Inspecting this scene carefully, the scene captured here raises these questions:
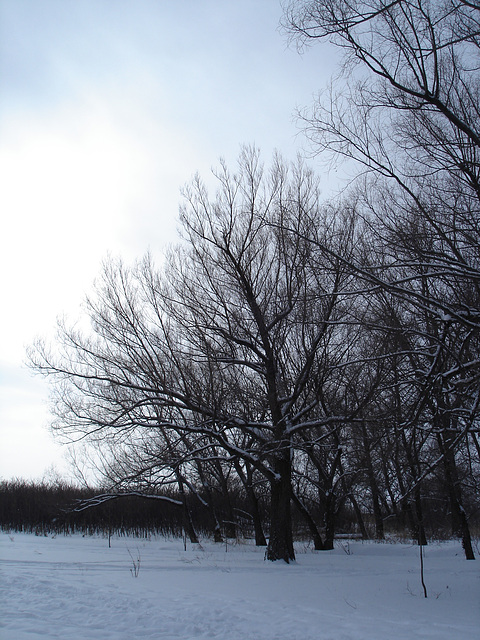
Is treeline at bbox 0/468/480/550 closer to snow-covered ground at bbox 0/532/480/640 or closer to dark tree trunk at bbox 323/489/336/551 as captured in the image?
dark tree trunk at bbox 323/489/336/551

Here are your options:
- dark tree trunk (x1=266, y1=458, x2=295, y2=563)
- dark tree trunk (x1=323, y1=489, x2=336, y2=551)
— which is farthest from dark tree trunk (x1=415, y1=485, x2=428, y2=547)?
dark tree trunk (x1=266, y1=458, x2=295, y2=563)

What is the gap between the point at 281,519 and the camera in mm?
12516

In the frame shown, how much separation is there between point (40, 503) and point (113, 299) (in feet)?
67.3

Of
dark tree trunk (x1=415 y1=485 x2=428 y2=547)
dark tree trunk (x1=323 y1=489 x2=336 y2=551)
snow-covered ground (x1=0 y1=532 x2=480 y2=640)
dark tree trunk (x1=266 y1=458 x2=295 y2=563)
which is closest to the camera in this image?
snow-covered ground (x1=0 y1=532 x2=480 y2=640)

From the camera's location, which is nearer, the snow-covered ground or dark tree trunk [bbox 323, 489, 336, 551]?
the snow-covered ground

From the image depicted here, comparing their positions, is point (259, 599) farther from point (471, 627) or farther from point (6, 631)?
point (6, 631)

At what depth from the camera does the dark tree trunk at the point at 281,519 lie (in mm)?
12406

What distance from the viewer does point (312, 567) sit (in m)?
12.1

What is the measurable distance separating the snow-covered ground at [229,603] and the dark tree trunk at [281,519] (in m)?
0.72

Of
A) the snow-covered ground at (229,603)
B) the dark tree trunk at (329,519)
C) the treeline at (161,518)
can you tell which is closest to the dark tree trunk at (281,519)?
the snow-covered ground at (229,603)

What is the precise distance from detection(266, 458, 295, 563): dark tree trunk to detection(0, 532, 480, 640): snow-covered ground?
2.36ft

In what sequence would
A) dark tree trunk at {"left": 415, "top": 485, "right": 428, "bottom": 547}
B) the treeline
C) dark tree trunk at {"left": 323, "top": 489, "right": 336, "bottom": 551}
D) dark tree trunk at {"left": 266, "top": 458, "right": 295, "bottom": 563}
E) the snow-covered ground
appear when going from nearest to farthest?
1. the snow-covered ground
2. dark tree trunk at {"left": 415, "top": 485, "right": 428, "bottom": 547}
3. dark tree trunk at {"left": 266, "top": 458, "right": 295, "bottom": 563}
4. dark tree trunk at {"left": 323, "top": 489, "right": 336, "bottom": 551}
5. the treeline

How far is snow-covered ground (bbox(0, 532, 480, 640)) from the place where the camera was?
545cm

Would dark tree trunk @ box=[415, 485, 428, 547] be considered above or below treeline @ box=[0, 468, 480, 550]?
above
